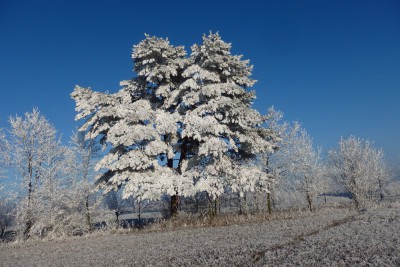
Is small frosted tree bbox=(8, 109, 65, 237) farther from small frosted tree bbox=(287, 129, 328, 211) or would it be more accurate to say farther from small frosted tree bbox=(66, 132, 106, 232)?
small frosted tree bbox=(287, 129, 328, 211)

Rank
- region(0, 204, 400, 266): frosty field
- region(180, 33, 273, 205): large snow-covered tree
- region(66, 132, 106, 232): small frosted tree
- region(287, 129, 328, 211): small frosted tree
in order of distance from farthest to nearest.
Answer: region(287, 129, 328, 211): small frosted tree
region(66, 132, 106, 232): small frosted tree
region(180, 33, 273, 205): large snow-covered tree
region(0, 204, 400, 266): frosty field

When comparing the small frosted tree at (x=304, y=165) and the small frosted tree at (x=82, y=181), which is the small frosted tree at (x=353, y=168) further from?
the small frosted tree at (x=82, y=181)

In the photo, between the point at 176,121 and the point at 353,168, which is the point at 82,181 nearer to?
the point at 176,121

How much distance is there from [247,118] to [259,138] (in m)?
1.90

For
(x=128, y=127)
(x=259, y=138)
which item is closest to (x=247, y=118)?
(x=259, y=138)

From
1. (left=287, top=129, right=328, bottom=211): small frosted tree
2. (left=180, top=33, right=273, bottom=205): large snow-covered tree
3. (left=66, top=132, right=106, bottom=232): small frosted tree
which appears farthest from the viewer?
(left=287, top=129, right=328, bottom=211): small frosted tree

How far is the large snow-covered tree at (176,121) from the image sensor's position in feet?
52.0

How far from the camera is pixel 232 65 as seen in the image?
17.9m

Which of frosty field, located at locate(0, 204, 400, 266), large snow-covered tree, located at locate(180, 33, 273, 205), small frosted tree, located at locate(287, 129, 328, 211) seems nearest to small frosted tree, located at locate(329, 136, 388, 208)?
small frosted tree, located at locate(287, 129, 328, 211)

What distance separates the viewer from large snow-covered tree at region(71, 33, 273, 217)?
15859 millimetres

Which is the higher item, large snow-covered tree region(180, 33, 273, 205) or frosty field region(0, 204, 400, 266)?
large snow-covered tree region(180, 33, 273, 205)

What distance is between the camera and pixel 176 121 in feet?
56.5

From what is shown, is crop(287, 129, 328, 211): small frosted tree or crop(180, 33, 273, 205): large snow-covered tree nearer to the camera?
crop(180, 33, 273, 205): large snow-covered tree

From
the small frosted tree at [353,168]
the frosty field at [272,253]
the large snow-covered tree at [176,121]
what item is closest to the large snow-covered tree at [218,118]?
the large snow-covered tree at [176,121]
